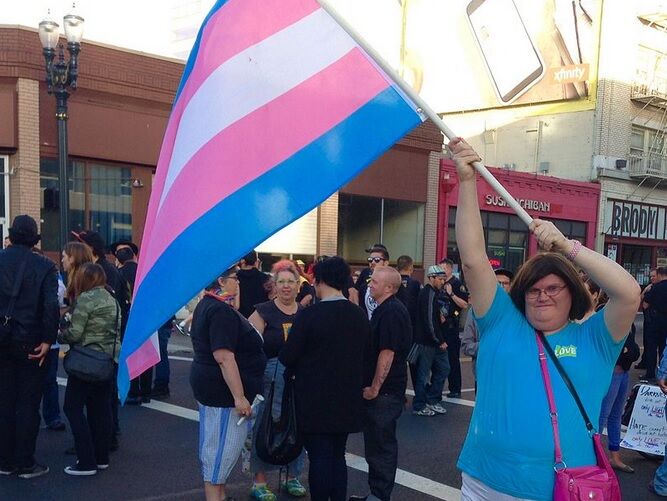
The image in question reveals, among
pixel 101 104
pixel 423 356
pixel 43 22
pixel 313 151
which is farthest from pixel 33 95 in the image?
pixel 313 151

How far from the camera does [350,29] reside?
9.64 ft

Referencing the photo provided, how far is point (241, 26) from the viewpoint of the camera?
→ 312cm

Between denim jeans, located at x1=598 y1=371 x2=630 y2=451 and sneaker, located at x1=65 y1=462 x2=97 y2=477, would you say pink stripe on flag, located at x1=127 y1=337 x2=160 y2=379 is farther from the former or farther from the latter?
denim jeans, located at x1=598 y1=371 x2=630 y2=451

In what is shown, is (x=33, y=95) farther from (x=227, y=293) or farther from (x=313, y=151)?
(x=313, y=151)

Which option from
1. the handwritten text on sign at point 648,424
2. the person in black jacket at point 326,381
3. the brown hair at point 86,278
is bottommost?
the handwritten text on sign at point 648,424

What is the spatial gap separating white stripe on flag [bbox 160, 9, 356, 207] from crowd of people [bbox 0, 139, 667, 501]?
866mm

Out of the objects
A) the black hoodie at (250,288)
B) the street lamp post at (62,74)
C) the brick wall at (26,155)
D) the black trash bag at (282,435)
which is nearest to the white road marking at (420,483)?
the black trash bag at (282,435)

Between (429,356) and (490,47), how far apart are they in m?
24.0

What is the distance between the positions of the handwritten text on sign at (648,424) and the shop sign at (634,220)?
22870 mm

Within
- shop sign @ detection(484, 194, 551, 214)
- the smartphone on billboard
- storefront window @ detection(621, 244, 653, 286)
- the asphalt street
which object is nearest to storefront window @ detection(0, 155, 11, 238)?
the asphalt street

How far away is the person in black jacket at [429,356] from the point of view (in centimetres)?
776

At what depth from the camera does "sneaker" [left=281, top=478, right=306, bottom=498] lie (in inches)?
200

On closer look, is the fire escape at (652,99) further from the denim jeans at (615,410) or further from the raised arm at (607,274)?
the raised arm at (607,274)

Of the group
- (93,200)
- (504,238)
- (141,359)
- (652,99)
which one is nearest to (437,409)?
(141,359)
